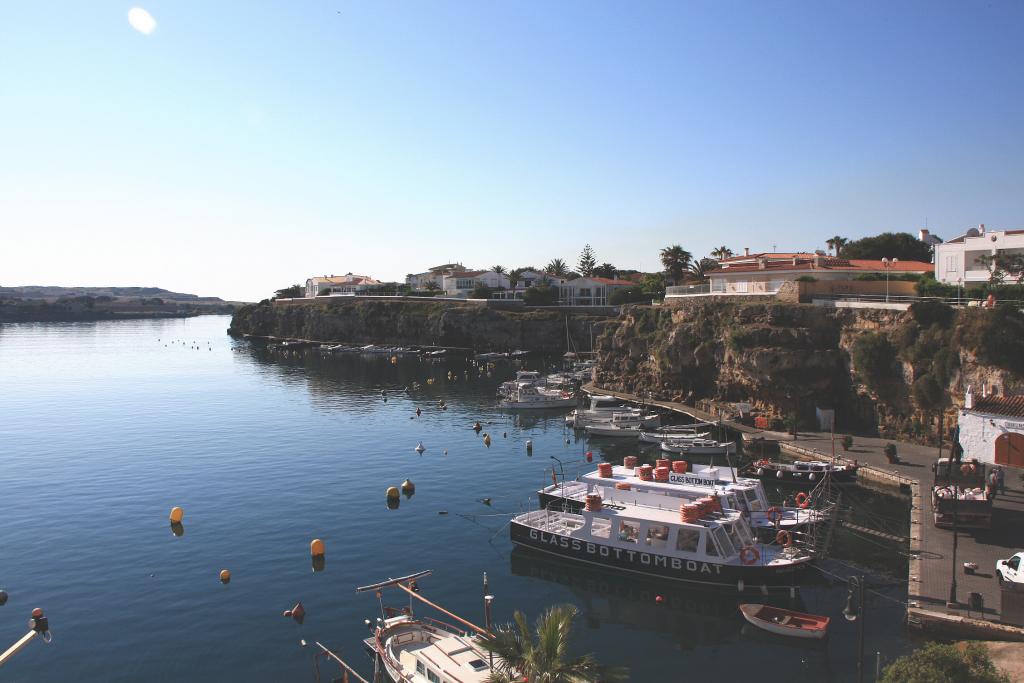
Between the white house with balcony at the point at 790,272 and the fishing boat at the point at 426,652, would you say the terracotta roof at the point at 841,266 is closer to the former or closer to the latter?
the white house with balcony at the point at 790,272

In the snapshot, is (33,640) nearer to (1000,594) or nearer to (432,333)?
(1000,594)

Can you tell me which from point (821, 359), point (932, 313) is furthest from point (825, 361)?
point (932, 313)

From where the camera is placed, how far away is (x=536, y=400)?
317 ft

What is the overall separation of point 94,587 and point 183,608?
7.12 meters

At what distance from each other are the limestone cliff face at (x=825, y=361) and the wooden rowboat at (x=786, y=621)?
28054mm

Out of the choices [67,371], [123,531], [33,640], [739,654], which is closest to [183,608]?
[33,640]

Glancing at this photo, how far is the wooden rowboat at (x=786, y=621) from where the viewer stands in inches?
1267

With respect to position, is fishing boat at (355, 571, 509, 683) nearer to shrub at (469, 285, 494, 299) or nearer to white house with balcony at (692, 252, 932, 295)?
white house with balcony at (692, 252, 932, 295)

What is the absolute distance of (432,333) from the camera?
6900 inches

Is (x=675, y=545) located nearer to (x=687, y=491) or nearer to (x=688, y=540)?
(x=688, y=540)

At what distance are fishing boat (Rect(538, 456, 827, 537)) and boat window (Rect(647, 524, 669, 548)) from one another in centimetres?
326

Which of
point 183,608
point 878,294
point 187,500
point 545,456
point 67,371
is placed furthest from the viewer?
point 67,371

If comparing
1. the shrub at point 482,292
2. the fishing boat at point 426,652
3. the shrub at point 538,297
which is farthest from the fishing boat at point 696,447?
the shrub at point 482,292

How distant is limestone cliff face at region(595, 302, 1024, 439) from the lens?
182 ft
